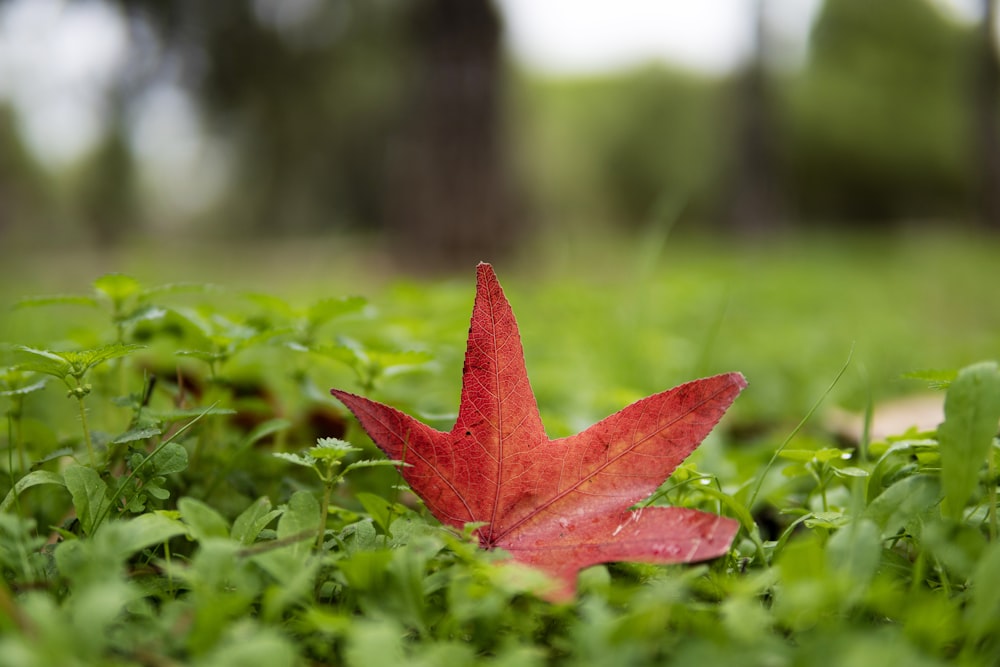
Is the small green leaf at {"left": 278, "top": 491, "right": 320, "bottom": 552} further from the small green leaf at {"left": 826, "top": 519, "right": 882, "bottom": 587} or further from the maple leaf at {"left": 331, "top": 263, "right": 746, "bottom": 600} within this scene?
the small green leaf at {"left": 826, "top": 519, "right": 882, "bottom": 587}

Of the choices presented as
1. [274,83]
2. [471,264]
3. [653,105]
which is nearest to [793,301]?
[471,264]

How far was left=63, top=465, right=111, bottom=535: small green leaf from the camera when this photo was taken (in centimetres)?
71

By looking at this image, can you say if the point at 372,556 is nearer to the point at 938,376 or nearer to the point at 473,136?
the point at 938,376

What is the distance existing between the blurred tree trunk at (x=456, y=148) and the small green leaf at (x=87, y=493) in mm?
4545

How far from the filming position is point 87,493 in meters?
0.73

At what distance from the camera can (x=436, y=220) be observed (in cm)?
532

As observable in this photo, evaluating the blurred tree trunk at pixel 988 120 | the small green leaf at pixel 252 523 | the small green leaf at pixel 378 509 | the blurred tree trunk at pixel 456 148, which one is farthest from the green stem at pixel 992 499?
the blurred tree trunk at pixel 988 120

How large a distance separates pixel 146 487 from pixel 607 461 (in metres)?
0.45

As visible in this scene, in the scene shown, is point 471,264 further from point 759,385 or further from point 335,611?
point 335,611

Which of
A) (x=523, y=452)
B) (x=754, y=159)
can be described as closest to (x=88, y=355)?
(x=523, y=452)

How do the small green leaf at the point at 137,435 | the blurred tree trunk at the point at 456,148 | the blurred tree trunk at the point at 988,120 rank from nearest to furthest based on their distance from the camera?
the small green leaf at the point at 137,435 < the blurred tree trunk at the point at 456,148 < the blurred tree trunk at the point at 988,120

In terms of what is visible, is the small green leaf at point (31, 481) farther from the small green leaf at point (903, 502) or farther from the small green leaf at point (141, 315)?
the small green leaf at point (903, 502)

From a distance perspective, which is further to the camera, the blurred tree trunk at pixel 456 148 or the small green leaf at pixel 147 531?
the blurred tree trunk at pixel 456 148

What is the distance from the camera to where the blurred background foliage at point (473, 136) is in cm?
545
